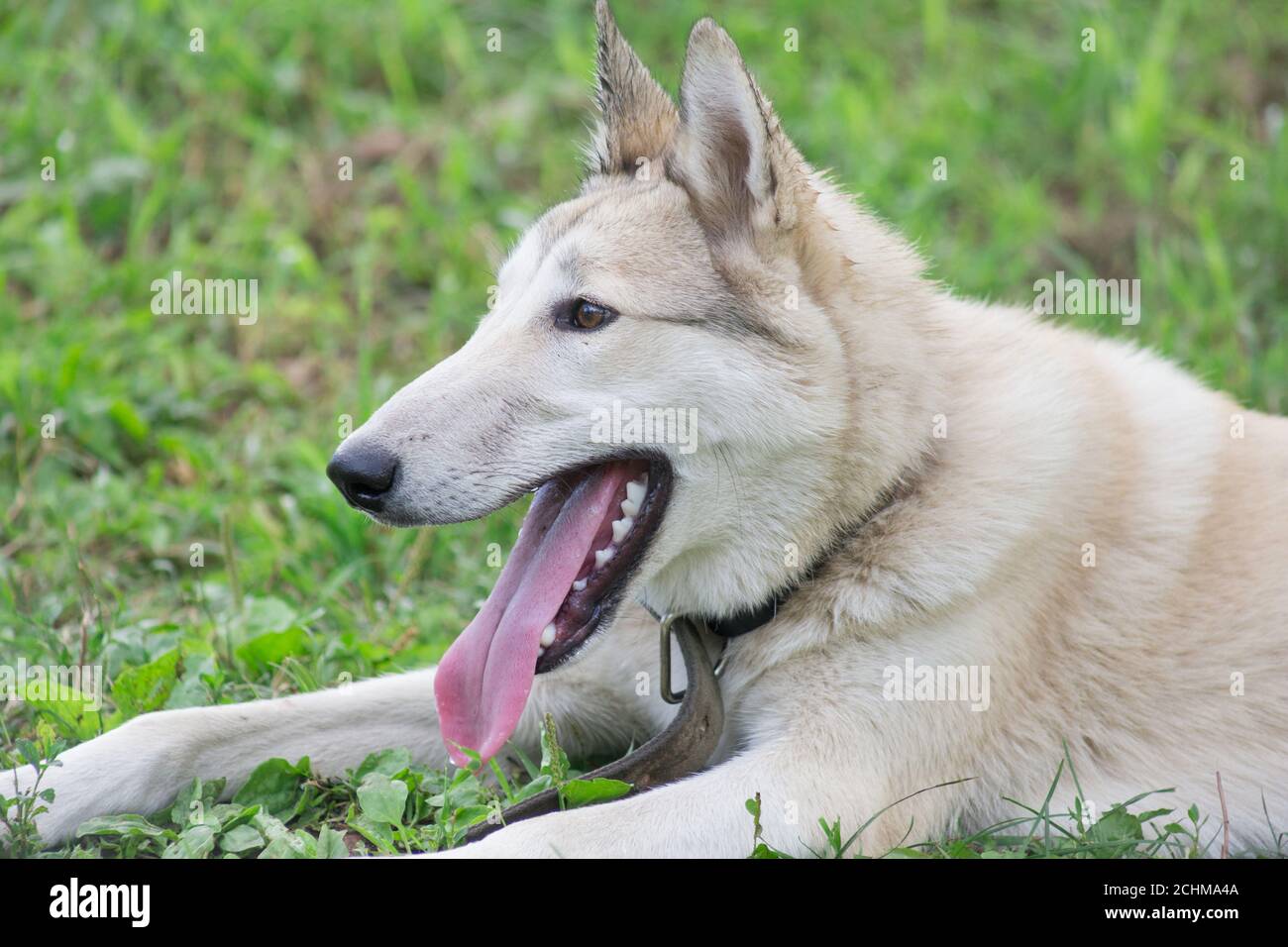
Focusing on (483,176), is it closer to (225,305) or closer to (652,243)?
(225,305)

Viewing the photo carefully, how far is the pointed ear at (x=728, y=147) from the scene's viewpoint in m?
3.25

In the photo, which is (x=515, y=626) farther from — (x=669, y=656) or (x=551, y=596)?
(x=669, y=656)

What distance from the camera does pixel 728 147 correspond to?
3424 millimetres

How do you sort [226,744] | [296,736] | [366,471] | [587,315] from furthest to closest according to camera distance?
[296,736]
[226,744]
[587,315]
[366,471]

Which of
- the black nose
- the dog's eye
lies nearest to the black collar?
the dog's eye

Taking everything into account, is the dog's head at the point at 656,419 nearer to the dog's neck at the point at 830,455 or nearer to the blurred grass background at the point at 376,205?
the dog's neck at the point at 830,455

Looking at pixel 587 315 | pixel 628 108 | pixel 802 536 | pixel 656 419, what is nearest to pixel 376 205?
pixel 628 108

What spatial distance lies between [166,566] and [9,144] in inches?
117

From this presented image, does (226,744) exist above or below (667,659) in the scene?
below

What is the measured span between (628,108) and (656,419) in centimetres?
103

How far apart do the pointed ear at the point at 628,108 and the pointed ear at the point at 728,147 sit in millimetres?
306

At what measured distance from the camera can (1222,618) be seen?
3.50 m

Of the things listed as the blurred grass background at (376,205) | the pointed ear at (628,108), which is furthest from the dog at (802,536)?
the blurred grass background at (376,205)

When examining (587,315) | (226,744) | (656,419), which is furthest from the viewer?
(226,744)
